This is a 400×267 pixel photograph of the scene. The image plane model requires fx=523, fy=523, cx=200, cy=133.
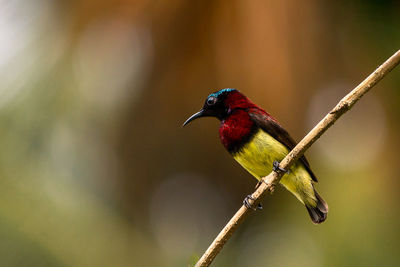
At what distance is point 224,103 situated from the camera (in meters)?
2.65

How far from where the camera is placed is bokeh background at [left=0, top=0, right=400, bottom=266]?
4488 millimetres

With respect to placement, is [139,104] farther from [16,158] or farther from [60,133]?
[16,158]

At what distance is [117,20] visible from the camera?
585 cm

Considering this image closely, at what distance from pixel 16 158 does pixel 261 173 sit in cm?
275

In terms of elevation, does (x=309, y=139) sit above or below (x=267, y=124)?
above

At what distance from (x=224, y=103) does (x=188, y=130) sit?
3.93 meters

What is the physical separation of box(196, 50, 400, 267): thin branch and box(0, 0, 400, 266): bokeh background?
250 centimetres

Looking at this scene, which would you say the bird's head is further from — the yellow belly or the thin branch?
the thin branch

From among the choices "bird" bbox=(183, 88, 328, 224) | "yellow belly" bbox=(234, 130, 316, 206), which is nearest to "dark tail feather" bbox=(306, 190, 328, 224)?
"bird" bbox=(183, 88, 328, 224)

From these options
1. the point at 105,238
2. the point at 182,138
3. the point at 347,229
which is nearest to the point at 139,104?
the point at 182,138

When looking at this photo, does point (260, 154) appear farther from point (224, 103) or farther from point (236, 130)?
point (224, 103)

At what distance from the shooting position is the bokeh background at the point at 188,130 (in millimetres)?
4488

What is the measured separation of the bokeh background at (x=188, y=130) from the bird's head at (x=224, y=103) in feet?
6.19

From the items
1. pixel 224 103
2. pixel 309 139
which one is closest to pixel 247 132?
pixel 224 103
